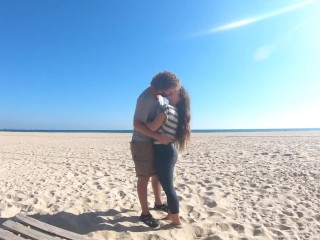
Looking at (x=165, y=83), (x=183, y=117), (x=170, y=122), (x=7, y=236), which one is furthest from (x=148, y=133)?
(x=7, y=236)

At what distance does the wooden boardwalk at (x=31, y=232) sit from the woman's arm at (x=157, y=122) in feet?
4.29

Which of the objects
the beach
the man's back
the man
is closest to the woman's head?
the man

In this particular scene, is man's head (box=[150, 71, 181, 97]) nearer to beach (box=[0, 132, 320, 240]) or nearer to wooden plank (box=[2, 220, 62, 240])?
beach (box=[0, 132, 320, 240])

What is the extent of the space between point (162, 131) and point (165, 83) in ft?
1.83

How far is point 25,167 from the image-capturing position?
8.62 meters

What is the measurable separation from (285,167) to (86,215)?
589 cm

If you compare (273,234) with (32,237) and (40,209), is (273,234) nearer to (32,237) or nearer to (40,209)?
(32,237)

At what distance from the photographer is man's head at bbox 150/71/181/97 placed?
333cm

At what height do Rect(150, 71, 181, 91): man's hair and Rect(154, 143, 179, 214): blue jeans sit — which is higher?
Rect(150, 71, 181, 91): man's hair

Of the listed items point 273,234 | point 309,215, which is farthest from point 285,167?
point 273,234

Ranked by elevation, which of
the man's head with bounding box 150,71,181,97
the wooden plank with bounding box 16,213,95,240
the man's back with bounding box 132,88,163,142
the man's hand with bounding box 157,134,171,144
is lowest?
the wooden plank with bounding box 16,213,95,240

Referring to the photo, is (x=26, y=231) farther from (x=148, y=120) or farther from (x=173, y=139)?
(x=173, y=139)

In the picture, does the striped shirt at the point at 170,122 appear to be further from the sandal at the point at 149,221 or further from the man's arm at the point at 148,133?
Answer: the sandal at the point at 149,221

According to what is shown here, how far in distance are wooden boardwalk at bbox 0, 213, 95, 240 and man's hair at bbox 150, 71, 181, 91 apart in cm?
175
